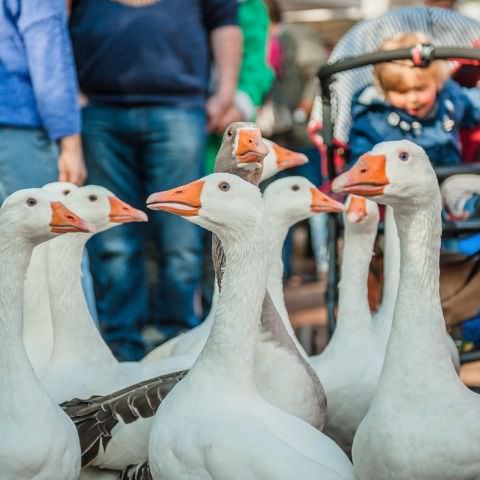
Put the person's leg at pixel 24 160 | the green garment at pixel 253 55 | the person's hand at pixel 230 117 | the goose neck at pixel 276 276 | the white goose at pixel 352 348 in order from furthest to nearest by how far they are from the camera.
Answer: the green garment at pixel 253 55 → the person's hand at pixel 230 117 → the person's leg at pixel 24 160 → the goose neck at pixel 276 276 → the white goose at pixel 352 348

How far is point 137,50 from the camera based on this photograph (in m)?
5.03

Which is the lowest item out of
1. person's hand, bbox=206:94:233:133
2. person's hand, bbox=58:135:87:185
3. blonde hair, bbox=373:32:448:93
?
person's hand, bbox=206:94:233:133

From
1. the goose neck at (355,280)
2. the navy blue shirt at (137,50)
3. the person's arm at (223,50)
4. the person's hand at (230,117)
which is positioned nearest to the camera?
the goose neck at (355,280)

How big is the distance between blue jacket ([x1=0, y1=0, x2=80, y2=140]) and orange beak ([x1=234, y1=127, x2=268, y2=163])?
42.0 inches

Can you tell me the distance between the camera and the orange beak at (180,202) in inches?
118

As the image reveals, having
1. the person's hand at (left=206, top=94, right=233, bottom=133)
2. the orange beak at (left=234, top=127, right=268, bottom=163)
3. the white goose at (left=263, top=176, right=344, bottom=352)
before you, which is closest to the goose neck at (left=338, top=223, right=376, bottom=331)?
the white goose at (left=263, top=176, right=344, bottom=352)

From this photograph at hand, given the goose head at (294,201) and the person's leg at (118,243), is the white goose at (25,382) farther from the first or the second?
the person's leg at (118,243)

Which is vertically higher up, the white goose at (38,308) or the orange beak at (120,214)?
the orange beak at (120,214)

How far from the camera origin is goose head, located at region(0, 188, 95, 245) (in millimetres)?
3096

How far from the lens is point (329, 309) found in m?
4.69

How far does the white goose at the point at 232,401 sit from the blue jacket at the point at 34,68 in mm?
1430

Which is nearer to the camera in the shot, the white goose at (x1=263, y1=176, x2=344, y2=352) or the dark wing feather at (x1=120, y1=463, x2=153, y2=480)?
the dark wing feather at (x1=120, y1=463, x2=153, y2=480)

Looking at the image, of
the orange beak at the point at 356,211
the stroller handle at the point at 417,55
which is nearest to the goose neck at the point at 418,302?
the orange beak at the point at 356,211

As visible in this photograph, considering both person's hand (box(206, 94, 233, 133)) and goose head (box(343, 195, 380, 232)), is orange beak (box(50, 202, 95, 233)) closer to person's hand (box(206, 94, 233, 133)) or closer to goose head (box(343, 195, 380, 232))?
goose head (box(343, 195, 380, 232))
